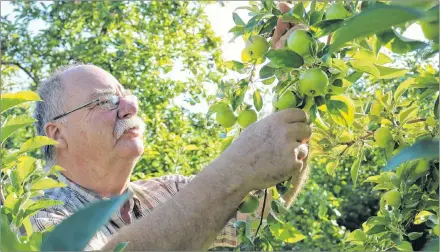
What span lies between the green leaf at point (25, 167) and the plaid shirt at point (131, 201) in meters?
0.75

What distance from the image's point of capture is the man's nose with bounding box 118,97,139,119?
2.59 meters

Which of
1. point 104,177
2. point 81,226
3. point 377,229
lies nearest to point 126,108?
point 104,177

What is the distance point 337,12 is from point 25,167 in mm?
632

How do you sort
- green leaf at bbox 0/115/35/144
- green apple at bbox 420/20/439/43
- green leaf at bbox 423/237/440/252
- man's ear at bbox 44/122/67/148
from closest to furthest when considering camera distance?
green leaf at bbox 423/237/440/252 < green apple at bbox 420/20/439/43 < green leaf at bbox 0/115/35/144 < man's ear at bbox 44/122/67/148

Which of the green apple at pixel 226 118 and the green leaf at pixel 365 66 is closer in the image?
the green leaf at pixel 365 66

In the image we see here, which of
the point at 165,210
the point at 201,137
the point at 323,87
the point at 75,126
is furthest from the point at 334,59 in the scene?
the point at 201,137

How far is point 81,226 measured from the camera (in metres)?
0.55

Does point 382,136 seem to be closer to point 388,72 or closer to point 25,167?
point 388,72

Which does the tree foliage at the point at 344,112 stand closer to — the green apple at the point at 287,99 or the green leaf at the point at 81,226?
the green apple at the point at 287,99

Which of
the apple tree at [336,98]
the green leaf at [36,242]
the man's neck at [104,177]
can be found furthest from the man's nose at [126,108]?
the green leaf at [36,242]

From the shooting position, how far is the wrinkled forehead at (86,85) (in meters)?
2.61

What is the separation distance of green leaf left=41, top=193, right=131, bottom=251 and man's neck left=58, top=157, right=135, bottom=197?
191 centimetres

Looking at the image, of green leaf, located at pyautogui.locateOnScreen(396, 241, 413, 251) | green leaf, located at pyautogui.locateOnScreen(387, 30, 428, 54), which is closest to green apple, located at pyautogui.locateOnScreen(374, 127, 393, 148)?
green leaf, located at pyautogui.locateOnScreen(396, 241, 413, 251)

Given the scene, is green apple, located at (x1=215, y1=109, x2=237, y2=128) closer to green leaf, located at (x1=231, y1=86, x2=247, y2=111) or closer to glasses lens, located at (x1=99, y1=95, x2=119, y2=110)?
green leaf, located at (x1=231, y1=86, x2=247, y2=111)
